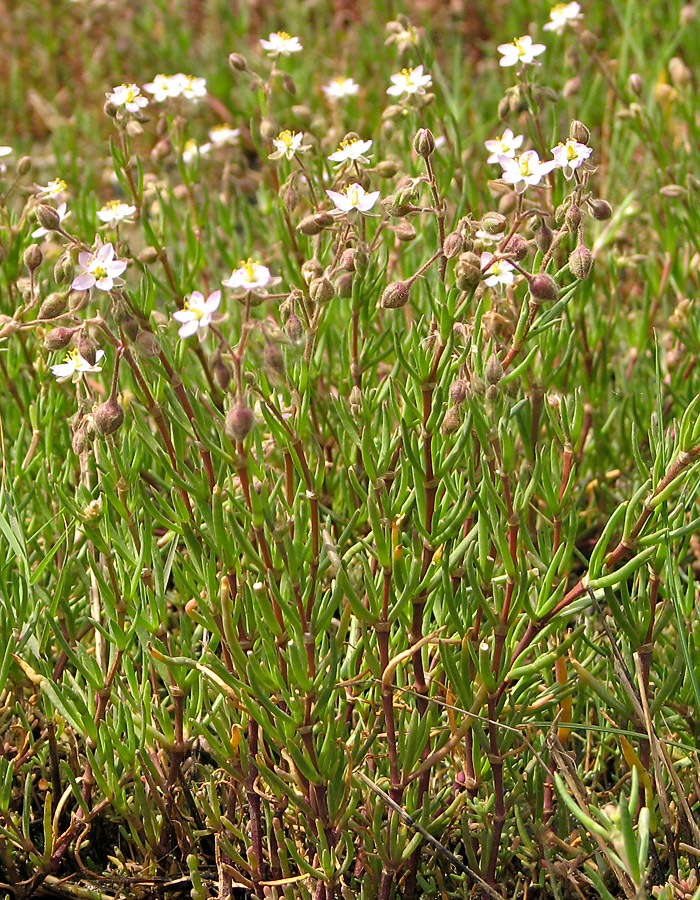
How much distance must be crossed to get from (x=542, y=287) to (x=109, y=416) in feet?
2.18

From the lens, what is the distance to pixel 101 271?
60.6 inches

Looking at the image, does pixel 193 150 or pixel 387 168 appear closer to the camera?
pixel 387 168

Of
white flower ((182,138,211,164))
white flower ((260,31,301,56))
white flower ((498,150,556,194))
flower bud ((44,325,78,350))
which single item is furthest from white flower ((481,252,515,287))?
white flower ((182,138,211,164))

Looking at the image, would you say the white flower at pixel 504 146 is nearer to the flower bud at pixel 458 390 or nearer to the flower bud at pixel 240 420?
the flower bud at pixel 458 390

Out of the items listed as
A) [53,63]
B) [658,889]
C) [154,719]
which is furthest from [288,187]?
[53,63]

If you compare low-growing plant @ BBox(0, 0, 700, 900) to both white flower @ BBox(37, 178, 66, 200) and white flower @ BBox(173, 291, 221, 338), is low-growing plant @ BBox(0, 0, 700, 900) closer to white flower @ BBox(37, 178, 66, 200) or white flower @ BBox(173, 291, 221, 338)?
white flower @ BBox(173, 291, 221, 338)

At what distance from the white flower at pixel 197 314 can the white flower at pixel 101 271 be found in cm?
12

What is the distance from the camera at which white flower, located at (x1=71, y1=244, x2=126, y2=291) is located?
1.50m

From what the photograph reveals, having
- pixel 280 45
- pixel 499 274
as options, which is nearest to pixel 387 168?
pixel 499 274

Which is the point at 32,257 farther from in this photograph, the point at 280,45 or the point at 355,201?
the point at 280,45

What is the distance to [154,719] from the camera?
190cm

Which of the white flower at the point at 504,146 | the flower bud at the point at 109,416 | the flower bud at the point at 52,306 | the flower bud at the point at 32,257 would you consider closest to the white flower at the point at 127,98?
the flower bud at the point at 32,257

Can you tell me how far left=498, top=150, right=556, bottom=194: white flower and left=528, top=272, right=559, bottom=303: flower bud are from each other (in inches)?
8.6

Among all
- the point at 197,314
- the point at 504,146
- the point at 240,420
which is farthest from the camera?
the point at 504,146
